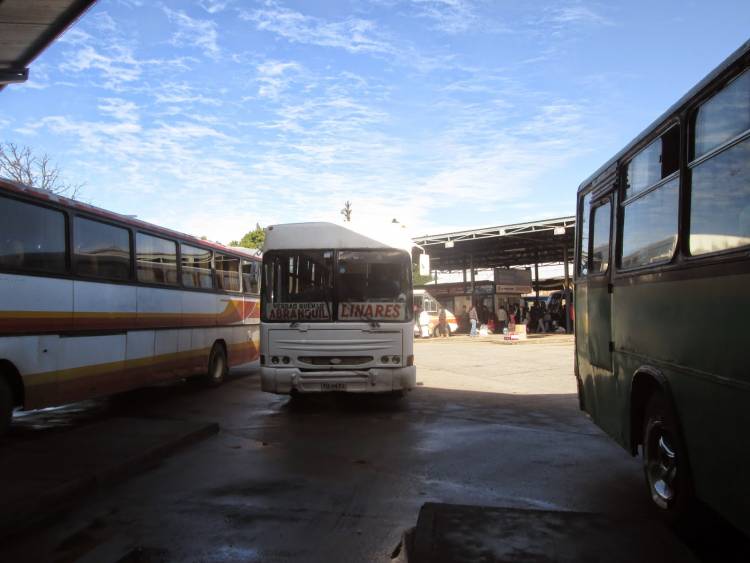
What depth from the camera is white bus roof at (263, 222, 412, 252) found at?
10016 millimetres

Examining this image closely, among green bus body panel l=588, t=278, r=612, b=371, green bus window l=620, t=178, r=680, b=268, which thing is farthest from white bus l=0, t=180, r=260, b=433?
green bus window l=620, t=178, r=680, b=268

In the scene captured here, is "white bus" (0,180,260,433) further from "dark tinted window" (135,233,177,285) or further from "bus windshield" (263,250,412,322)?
"bus windshield" (263,250,412,322)

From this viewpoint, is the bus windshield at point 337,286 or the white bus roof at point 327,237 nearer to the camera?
the bus windshield at point 337,286

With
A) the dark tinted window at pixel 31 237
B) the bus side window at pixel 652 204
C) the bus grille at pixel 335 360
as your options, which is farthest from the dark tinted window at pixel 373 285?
the bus side window at pixel 652 204

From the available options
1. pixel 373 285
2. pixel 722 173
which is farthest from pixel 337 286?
pixel 722 173

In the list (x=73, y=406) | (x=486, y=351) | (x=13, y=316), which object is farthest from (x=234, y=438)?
(x=486, y=351)

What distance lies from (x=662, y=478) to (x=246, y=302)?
1195 centimetres

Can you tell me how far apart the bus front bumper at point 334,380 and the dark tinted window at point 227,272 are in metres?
4.58

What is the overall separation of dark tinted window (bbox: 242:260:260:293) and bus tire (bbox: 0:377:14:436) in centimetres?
821

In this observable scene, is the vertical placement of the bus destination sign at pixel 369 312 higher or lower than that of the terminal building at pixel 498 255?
lower

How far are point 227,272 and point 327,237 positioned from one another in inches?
199

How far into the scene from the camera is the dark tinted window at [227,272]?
13773 millimetres

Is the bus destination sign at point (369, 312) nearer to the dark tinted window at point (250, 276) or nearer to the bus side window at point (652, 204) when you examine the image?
the bus side window at point (652, 204)

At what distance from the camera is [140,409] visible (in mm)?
10539
